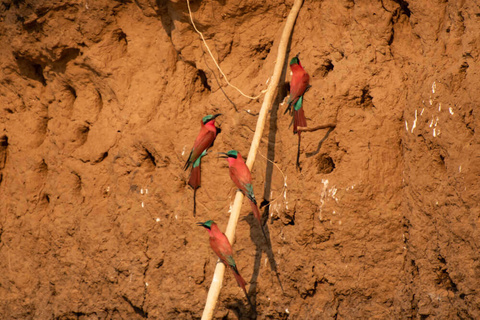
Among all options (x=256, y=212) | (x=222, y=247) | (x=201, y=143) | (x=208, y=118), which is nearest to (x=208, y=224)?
(x=222, y=247)

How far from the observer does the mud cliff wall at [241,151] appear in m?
2.99

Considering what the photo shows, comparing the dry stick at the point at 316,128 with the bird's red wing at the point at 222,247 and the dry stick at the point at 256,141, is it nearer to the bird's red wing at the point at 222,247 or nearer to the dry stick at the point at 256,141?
the dry stick at the point at 256,141

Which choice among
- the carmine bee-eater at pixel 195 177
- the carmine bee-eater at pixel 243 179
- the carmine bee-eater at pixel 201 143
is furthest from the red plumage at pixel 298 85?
the carmine bee-eater at pixel 195 177

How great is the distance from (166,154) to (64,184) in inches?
37.1

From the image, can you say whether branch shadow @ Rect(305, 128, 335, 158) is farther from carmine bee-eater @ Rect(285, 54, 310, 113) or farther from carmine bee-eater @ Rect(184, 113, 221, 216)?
carmine bee-eater @ Rect(184, 113, 221, 216)

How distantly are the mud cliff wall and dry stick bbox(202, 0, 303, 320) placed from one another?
10 cm

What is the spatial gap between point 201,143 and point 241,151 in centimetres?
26

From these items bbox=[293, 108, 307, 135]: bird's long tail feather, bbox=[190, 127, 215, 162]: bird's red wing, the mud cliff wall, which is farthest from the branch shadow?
bbox=[190, 127, 215, 162]: bird's red wing

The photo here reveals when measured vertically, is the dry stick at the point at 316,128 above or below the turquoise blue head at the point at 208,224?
above

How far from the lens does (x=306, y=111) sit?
11.3ft

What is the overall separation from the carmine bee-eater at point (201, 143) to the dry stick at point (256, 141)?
39cm

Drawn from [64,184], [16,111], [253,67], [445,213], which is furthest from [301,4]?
[16,111]

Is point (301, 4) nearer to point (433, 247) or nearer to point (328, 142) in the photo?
point (328, 142)

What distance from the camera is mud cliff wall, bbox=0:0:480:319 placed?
9.82ft
